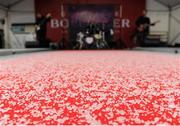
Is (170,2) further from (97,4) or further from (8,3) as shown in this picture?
(8,3)

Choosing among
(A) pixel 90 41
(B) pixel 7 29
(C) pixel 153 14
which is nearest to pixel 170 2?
(C) pixel 153 14

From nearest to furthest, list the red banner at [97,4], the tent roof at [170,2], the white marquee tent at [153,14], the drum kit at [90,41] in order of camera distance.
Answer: the tent roof at [170,2] → the drum kit at [90,41] → the white marquee tent at [153,14] → the red banner at [97,4]

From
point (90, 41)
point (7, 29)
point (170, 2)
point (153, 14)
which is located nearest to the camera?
point (90, 41)

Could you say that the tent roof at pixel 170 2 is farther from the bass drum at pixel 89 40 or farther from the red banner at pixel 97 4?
the bass drum at pixel 89 40

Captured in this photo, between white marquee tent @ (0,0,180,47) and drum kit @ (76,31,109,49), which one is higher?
white marquee tent @ (0,0,180,47)

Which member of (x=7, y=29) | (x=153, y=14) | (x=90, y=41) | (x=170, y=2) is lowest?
(x=90, y=41)

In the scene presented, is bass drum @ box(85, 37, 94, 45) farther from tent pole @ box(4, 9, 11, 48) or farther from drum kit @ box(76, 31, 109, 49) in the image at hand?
tent pole @ box(4, 9, 11, 48)

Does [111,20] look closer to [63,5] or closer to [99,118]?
[63,5]

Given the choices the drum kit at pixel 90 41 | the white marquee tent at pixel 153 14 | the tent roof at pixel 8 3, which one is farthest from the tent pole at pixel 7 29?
the drum kit at pixel 90 41

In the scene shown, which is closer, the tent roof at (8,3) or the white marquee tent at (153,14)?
the tent roof at (8,3)

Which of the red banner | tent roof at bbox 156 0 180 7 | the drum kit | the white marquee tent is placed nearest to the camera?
tent roof at bbox 156 0 180 7

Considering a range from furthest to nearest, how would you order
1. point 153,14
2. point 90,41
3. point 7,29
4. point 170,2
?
point 153,14
point 7,29
point 170,2
point 90,41

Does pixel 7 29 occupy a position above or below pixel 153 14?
below

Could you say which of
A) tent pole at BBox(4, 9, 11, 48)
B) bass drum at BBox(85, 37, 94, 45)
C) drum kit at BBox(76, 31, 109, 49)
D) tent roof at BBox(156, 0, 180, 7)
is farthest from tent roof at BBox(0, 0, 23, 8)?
tent roof at BBox(156, 0, 180, 7)
